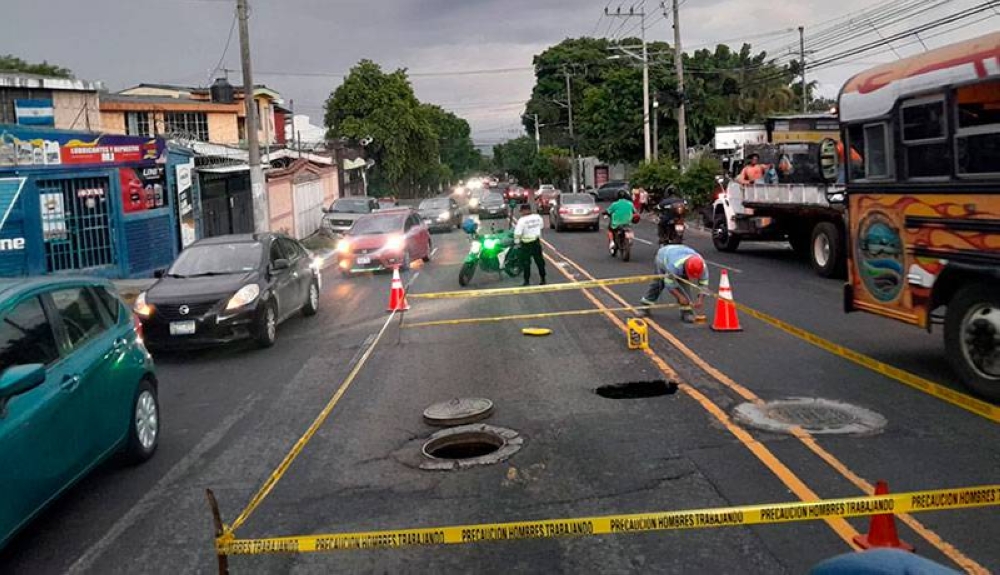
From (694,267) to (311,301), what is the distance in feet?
22.1

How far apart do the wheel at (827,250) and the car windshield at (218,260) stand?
10.8m

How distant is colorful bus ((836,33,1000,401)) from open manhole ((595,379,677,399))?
255 cm

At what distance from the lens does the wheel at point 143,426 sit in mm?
7398

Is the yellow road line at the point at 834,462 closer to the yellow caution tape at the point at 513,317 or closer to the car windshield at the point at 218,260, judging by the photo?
the yellow caution tape at the point at 513,317

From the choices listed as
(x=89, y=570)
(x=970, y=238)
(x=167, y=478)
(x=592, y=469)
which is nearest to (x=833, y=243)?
(x=970, y=238)

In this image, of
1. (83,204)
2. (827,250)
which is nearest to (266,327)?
(827,250)

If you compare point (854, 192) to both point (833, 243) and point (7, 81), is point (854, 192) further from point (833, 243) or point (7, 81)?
point (7, 81)

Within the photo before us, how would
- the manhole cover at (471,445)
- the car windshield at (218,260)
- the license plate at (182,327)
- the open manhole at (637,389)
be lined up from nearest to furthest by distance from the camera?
the manhole cover at (471,445) < the open manhole at (637,389) < the license plate at (182,327) < the car windshield at (218,260)

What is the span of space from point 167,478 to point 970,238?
7167mm

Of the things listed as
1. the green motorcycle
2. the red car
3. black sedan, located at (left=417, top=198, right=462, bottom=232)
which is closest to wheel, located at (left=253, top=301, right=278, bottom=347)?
the green motorcycle

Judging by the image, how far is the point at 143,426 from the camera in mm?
7660

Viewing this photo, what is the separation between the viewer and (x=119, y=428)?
7.10 m

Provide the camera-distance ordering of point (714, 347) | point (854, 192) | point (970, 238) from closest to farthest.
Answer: point (970, 238) → point (854, 192) → point (714, 347)

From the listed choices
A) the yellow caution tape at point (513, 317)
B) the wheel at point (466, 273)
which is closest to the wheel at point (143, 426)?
the yellow caution tape at point (513, 317)
